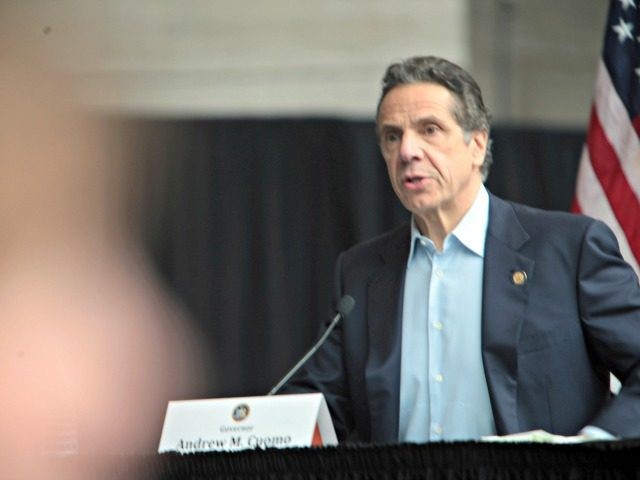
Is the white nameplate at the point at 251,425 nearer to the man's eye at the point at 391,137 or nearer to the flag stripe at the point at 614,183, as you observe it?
the man's eye at the point at 391,137

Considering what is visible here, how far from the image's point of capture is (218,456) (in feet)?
6.28

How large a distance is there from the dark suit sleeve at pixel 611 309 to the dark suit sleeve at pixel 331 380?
25.3 inches

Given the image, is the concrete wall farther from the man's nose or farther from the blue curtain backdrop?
the man's nose

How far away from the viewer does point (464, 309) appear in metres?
2.80

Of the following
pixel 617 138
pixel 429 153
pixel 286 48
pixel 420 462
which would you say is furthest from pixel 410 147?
pixel 286 48

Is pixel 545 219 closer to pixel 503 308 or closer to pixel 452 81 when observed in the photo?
pixel 503 308

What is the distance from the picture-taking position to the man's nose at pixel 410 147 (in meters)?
2.90

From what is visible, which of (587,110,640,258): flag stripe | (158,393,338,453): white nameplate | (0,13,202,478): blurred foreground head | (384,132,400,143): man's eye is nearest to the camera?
(0,13,202,478): blurred foreground head

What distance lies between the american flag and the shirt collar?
2.55 feet

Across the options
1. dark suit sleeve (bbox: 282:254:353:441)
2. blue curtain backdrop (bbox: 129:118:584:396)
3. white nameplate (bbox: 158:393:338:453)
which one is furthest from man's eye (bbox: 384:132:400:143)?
blue curtain backdrop (bbox: 129:118:584:396)

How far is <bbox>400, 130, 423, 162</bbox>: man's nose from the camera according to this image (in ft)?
9.53

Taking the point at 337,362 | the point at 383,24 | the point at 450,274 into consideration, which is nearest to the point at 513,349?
the point at 450,274

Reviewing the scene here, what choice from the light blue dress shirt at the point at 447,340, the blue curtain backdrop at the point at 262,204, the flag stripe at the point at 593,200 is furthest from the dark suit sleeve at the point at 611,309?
the blue curtain backdrop at the point at 262,204

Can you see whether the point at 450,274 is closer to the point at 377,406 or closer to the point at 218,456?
the point at 377,406
